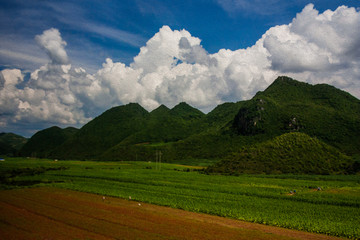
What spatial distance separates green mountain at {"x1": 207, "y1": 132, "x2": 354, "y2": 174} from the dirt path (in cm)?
5493

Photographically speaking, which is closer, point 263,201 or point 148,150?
point 263,201

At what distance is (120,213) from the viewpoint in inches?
1123

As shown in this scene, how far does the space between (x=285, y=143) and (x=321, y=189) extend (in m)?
43.4

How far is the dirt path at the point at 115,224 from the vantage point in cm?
2111

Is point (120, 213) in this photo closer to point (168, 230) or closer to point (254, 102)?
point (168, 230)

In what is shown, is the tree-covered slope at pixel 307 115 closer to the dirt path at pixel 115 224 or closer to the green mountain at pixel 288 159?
the green mountain at pixel 288 159

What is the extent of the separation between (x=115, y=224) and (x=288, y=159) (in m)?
70.9

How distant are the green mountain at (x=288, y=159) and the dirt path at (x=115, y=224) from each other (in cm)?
5493

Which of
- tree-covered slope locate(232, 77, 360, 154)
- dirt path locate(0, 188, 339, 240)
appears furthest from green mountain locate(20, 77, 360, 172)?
dirt path locate(0, 188, 339, 240)

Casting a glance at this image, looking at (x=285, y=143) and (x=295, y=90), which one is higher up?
(x=295, y=90)

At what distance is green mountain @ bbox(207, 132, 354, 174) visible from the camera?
77.3 meters

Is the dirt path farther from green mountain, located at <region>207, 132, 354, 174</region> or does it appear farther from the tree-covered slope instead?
the tree-covered slope

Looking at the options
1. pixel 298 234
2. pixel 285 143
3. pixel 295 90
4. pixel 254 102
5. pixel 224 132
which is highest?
pixel 295 90

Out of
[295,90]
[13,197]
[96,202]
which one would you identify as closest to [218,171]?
[96,202]
